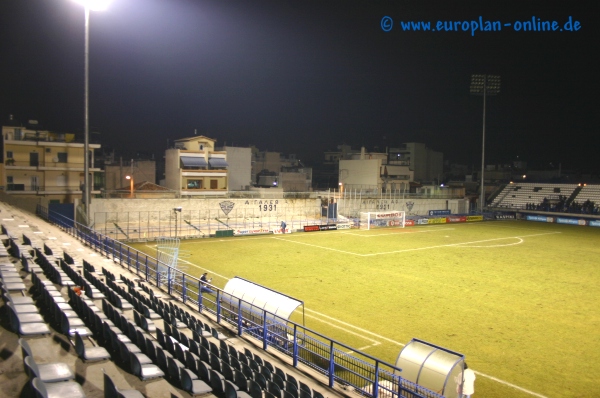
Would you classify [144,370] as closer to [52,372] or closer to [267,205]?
[52,372]

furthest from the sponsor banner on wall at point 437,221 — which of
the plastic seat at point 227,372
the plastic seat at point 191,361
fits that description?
the plastic seat at point 191,361

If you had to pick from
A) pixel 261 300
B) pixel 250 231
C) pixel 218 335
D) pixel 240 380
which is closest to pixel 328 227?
pixel 250 231

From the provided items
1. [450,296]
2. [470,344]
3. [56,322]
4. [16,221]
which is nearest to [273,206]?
[16,221]

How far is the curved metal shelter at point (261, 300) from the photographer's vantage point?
1200 centimetres

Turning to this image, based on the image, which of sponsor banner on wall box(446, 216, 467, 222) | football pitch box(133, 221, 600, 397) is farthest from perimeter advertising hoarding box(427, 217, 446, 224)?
Result: football pitch box(133, 221, 600, 397)

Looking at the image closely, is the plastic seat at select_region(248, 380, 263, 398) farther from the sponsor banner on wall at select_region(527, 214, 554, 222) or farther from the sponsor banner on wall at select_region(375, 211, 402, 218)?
the sponsor banner on wall at select_region(527, 214, 554, 222)

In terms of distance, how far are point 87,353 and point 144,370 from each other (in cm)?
110

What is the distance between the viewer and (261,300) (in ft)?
42.4

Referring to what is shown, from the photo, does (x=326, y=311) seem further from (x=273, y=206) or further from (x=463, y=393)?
(x=273, y=206)

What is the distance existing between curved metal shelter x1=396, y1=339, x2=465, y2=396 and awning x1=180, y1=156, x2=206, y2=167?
4077 cm

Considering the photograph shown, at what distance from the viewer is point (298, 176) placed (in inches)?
2749

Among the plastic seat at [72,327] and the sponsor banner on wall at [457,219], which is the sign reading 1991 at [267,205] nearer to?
the sponsor banner on wall at [457,219]

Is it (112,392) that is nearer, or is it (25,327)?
(112,392)

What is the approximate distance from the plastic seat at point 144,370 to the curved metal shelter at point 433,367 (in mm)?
4894
